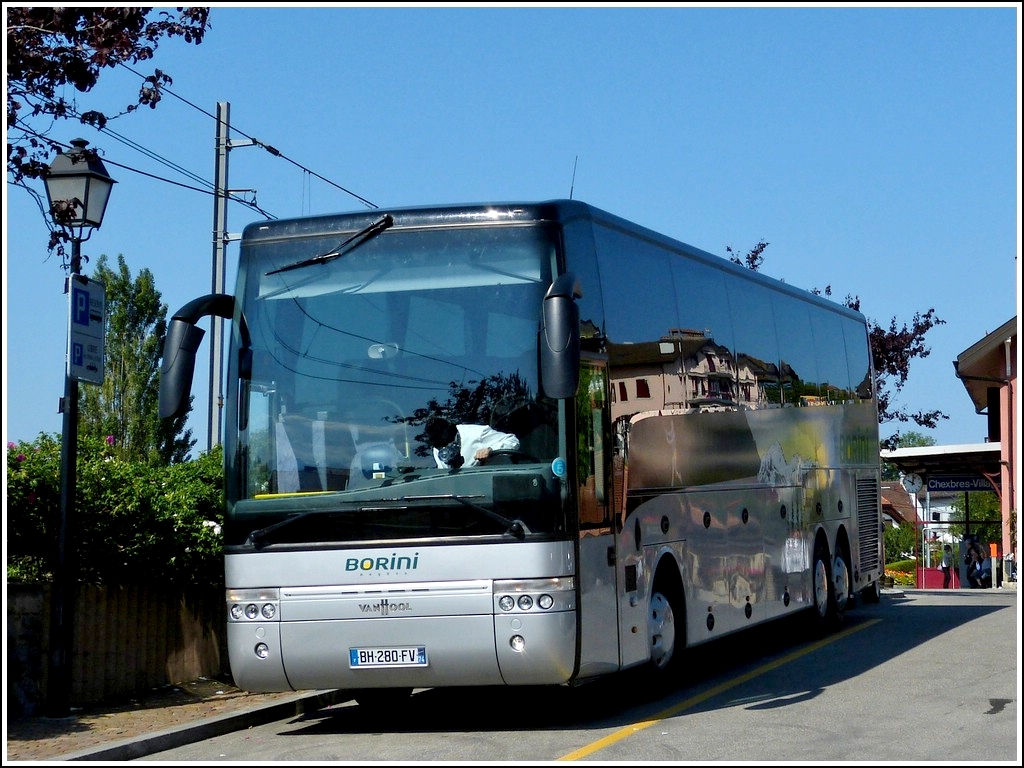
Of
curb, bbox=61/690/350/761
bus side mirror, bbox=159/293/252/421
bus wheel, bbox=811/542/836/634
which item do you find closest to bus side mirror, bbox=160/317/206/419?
bus side mirror, bbox=159/293/252/421

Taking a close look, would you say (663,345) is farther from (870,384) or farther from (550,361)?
(870,384)

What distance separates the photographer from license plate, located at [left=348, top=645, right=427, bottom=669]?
10133mm

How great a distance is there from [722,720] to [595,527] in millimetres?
1721

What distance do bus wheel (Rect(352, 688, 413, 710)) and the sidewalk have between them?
0.47 metres

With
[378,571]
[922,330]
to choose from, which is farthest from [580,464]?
[922,330]

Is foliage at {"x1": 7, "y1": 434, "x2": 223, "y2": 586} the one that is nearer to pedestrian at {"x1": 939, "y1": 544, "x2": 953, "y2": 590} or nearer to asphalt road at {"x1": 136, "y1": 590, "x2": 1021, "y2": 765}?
asphalt road at {"x1": 136, "y1": 590, "x2": 1021, "y2": 765}

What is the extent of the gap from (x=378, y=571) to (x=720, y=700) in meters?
3.41

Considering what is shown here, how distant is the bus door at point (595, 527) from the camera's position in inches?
407

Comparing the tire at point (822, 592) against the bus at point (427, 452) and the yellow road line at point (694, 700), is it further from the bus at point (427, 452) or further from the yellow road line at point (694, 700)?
the bus at point (427, 452)

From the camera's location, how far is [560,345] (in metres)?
9.74

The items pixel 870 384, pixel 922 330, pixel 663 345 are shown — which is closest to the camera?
pixel 663 345

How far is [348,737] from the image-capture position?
1068cm

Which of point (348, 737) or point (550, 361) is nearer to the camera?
point (550, 361)

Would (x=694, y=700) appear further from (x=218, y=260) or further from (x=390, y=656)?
(x=218, y=260)
